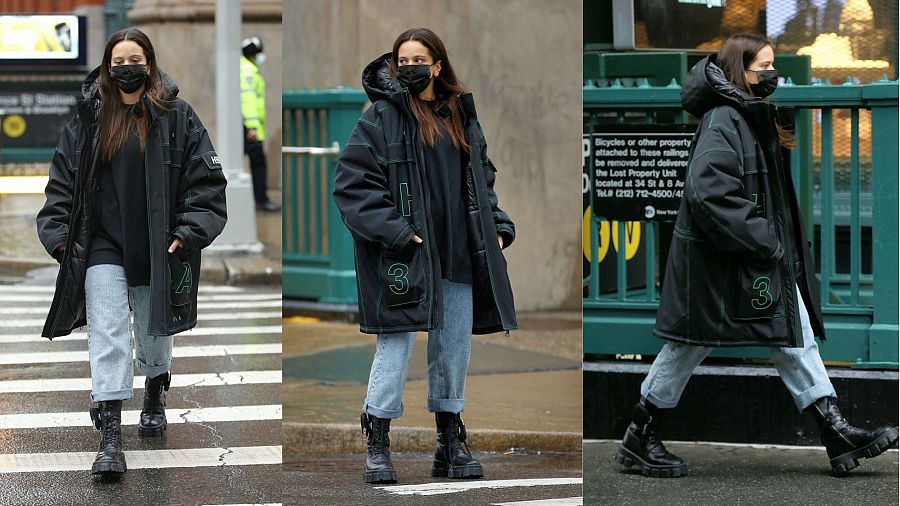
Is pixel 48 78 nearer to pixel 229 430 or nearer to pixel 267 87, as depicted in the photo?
pixel 267 87

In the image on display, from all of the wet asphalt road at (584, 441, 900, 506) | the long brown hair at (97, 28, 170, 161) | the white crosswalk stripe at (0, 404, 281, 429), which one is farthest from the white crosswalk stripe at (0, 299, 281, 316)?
the wet asphalt road at (584, 441, 900, 506)

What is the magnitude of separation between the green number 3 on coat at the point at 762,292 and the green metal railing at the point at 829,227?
38.1 inches

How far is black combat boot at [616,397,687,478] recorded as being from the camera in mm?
5988

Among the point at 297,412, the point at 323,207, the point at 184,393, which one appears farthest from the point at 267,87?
the point at 297,412

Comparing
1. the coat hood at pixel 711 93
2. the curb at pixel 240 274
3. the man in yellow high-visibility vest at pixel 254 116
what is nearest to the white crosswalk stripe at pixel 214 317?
the curb at pixel 240 274

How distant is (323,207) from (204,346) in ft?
3.99

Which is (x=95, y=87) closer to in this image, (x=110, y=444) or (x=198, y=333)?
(x=110, y=444)

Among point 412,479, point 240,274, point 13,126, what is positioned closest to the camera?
point 412,479

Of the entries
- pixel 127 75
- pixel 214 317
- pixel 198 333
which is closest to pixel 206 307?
pixel 214 317

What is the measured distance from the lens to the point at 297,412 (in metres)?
5.00

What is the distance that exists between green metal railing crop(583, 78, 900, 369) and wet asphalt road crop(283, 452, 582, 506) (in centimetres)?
182

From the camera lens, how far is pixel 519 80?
5680 millimetres

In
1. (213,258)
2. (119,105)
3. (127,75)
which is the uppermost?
(127,75)

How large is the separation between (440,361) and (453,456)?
1.05 ft
